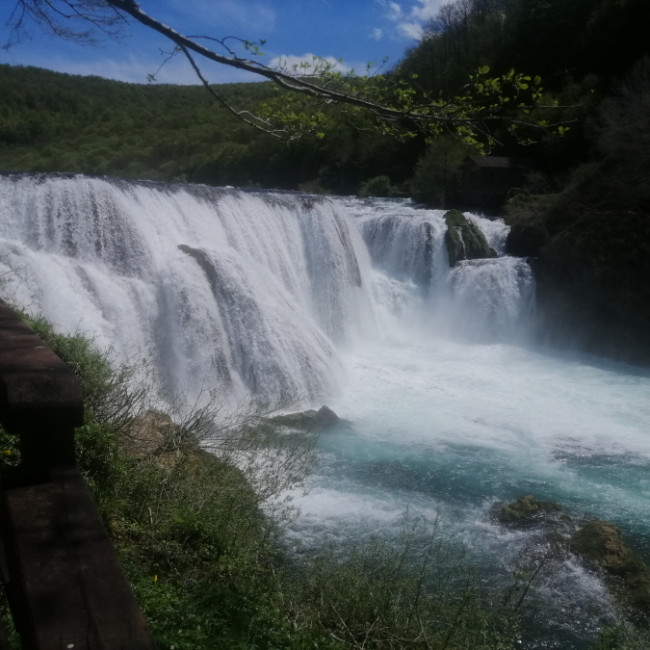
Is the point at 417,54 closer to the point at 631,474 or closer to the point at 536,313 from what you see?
the point at 536,313

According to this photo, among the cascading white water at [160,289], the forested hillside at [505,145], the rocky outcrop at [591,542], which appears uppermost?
the forested hillside at [505,145]

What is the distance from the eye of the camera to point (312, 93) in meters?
3.58

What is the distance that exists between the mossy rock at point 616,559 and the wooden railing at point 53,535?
6.63 m

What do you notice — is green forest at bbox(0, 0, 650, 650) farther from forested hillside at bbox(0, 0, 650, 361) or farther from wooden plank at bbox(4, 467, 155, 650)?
wooden plank at bbox(4, 467, 155, 650)

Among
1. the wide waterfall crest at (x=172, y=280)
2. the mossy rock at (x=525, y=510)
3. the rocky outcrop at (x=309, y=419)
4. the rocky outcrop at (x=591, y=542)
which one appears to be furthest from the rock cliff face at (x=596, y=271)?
the rocky outcrop at (x=591, y=542)

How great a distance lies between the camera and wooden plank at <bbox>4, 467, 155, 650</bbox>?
92 centimetres

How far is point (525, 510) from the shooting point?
787 cm

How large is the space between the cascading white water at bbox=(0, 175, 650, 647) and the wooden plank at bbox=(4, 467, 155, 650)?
6.20 metres

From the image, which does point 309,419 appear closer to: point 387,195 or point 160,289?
point 160,289

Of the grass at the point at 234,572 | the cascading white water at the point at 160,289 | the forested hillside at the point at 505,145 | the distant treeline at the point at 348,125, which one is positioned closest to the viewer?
the grass at the point at 234,572

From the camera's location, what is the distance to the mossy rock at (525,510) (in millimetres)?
7758

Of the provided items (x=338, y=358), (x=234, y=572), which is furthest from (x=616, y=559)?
(x=338, y=358)

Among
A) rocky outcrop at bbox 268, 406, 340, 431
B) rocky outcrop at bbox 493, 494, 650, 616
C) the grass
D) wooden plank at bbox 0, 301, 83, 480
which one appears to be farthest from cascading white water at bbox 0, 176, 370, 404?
wooden plank at bbox 0, 301, 83, 480

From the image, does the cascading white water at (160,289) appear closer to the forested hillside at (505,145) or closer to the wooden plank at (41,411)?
the forested hillside at (505,145)
